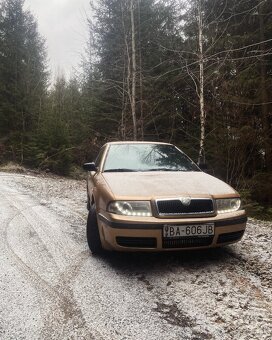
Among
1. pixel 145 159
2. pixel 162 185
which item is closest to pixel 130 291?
pixel 162 185

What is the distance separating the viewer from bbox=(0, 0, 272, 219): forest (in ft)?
41.7

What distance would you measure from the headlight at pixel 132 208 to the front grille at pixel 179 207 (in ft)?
0.46

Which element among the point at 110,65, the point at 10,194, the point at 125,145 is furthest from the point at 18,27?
the point at 125,145

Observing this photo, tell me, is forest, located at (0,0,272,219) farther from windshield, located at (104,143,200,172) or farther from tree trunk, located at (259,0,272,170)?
windshield, located at (104,143,200,172)

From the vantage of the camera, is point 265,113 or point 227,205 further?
point 265,113

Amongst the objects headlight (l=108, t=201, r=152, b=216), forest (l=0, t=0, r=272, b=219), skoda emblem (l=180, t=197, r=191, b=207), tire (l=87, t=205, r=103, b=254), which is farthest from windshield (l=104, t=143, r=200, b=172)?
forest (l=0, t=0, r=272, b=219)

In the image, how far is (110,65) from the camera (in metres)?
20.5

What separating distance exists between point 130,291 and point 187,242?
2.95 feet

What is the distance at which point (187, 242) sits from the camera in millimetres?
4141

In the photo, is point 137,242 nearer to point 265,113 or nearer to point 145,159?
point 145,159

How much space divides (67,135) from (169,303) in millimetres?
16350

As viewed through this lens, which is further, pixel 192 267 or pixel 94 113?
pixel 94 113

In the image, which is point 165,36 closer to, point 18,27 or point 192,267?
point 18,27

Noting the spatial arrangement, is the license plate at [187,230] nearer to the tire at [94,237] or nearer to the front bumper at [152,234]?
the front bumper at [152,234]
